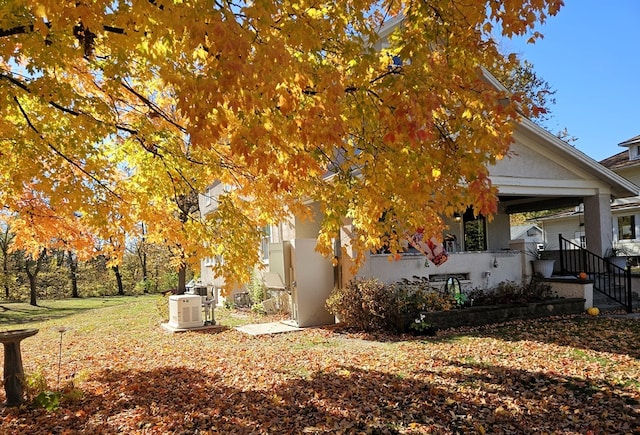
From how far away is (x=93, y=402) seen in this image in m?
6.20

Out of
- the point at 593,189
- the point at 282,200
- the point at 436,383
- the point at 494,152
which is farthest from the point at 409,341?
the point at 593,189

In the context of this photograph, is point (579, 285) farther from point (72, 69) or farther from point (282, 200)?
point (72, 69)

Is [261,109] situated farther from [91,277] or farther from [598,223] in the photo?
[91,277]

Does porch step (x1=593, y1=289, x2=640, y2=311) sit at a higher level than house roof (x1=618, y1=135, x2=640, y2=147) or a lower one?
lower

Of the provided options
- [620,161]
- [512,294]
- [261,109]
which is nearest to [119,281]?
[512,294]

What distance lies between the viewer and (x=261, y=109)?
14.1 feet

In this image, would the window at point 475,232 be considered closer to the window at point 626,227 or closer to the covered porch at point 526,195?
the covered porch at point 526,195

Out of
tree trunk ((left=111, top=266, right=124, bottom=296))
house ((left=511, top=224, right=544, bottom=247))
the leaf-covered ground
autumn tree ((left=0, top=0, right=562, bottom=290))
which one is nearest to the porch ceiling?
the leaf-covered ground

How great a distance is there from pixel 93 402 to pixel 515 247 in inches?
478

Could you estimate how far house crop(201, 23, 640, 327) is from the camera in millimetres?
11891

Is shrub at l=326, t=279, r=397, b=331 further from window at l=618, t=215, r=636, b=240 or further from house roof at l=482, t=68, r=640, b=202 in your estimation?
window at l=618, t=215, r=636, b=240

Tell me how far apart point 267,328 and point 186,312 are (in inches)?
92.6

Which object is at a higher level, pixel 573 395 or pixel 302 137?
pixel 302 137

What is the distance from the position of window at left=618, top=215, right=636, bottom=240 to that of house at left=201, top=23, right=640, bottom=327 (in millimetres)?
10826
